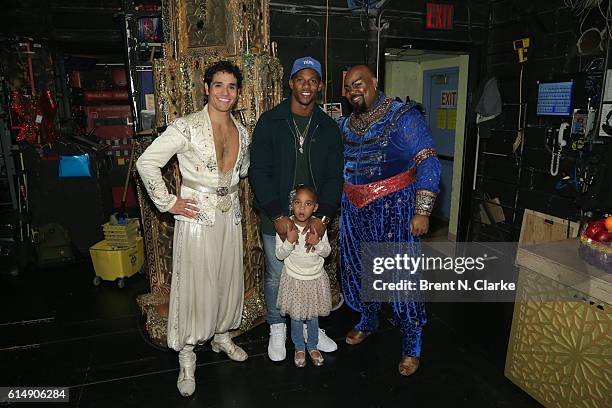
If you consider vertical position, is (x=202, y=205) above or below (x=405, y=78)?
below

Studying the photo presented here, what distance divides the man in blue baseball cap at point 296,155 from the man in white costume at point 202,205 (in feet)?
0.55

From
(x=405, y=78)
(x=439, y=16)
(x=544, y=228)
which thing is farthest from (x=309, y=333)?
(x=405, y=78)

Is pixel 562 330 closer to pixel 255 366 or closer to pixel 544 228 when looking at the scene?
pixel 255 366

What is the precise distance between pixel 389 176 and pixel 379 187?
94 millimetres

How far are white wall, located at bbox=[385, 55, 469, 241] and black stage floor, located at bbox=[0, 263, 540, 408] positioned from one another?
90.5 inches

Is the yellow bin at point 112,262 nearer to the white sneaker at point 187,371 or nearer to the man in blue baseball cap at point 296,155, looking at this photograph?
the white sneaker at point 187,371

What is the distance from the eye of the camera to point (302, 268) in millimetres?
2695

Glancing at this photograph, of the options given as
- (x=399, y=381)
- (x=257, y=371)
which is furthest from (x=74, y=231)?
(x=399, y=381)

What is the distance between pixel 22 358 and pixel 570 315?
365cm

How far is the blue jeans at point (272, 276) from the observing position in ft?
9.38

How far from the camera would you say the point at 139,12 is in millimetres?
4191

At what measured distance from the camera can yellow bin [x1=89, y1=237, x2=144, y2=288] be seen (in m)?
4.39

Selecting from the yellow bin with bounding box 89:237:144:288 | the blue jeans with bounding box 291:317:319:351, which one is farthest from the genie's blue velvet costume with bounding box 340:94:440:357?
the yellow bin with bounding box 89:237:144:288

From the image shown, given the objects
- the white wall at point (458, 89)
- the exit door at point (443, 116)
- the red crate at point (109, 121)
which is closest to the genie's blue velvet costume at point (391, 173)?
the white wall at point (458, 89)
